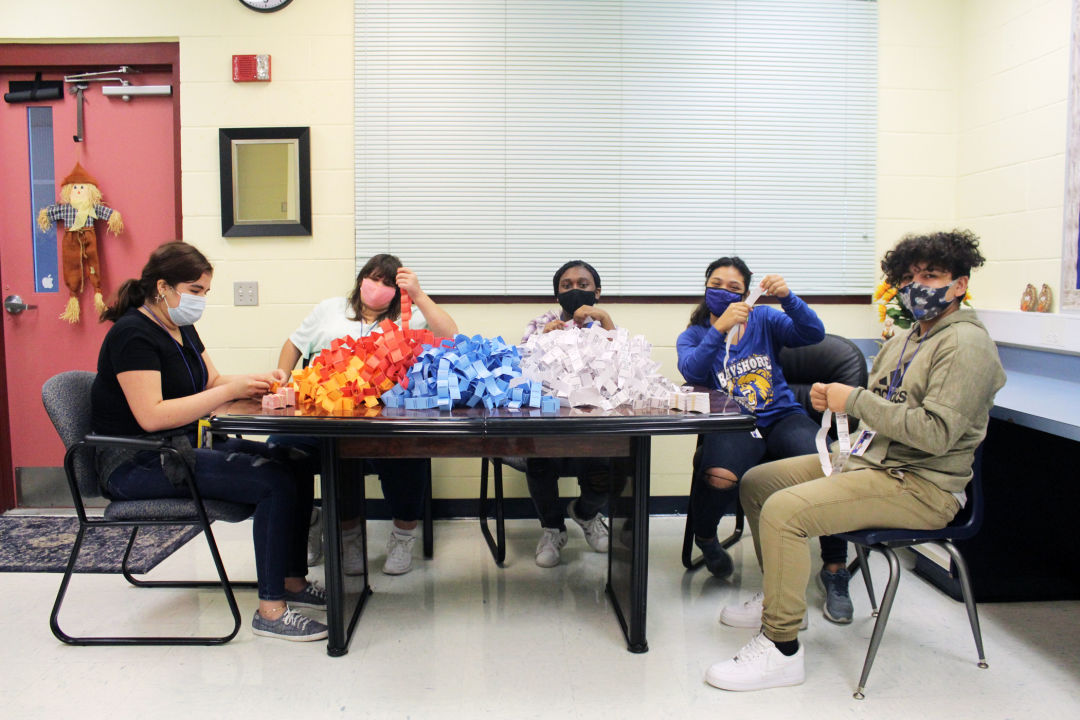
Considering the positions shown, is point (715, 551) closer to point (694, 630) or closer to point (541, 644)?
point (694, 630)

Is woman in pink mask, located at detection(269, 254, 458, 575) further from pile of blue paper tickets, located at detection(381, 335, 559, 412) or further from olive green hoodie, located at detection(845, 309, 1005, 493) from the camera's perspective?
olive green hoodie, located at detection(845, 309, 1005, 493)

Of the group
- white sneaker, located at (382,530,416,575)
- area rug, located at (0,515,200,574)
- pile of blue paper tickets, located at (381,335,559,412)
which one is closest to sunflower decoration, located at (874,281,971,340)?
pile of blue paper tickets, located at (381,335,559,412)

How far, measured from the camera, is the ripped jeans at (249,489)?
225 centimetres

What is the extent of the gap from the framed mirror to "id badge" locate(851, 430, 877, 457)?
2.51 meters

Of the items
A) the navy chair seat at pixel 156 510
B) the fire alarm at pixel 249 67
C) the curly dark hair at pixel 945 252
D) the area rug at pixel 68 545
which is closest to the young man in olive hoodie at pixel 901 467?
the curly dark hair at pixel 945 252

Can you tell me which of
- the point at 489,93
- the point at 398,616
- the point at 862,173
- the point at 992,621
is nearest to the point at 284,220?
the point at 489,93

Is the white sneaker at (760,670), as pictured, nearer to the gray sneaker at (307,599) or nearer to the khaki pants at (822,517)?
the khaki pants at (822,517)

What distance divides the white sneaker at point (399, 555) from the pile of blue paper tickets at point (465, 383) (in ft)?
3.01

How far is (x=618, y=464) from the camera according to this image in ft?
8.00

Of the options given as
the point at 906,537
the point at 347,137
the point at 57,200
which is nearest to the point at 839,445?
the point at 906,537

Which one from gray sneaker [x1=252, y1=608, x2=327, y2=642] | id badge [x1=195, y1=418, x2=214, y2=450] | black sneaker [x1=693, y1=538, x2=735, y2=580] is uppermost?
id badge [x1=195, y1=418, x2=214, y2=450]

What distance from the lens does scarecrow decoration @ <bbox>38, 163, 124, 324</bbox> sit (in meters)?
3.50

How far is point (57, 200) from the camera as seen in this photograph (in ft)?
11.7

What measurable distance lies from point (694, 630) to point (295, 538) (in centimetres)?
135
